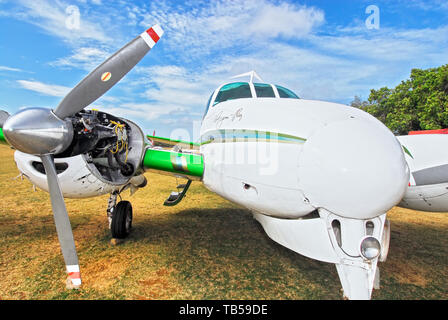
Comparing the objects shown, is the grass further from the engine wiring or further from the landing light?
the engine wiring

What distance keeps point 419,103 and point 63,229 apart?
879 inches

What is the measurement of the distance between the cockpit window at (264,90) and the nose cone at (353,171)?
206 centimetres

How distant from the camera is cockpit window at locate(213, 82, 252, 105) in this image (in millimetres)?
4172

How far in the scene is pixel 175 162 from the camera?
399 centimetres

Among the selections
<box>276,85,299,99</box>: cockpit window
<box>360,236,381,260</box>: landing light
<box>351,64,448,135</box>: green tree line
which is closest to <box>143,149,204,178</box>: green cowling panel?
<box>276,85,299,99</box>: cockpit window

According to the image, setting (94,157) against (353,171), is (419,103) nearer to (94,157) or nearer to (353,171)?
(353,171)

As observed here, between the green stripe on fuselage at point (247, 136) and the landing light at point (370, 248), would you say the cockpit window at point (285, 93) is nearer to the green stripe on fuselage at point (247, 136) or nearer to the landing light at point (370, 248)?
the green stripe on fuselage at point (247, 136)

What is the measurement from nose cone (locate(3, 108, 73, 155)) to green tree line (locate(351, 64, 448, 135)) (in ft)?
65.6

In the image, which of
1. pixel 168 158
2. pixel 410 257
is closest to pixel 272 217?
pixel 168 158

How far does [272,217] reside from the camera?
288 cm

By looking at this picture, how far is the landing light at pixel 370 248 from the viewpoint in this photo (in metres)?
2.23

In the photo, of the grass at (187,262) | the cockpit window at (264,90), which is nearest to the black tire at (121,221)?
the grass at (187,262)
